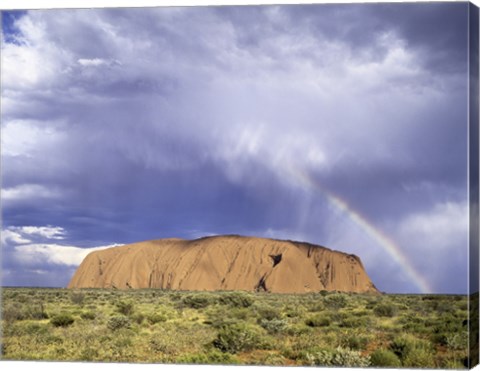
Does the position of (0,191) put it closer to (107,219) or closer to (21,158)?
(21,158)

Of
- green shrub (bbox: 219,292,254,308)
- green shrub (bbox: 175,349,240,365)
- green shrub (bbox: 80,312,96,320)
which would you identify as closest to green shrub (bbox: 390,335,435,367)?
green shrub (bbox: 175,349,240,365)

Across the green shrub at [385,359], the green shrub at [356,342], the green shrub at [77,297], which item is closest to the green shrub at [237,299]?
the green shrub at [356,342]

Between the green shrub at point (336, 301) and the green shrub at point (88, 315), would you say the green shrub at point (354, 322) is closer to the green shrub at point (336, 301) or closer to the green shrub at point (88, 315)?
the green shrub at point (336, 301)

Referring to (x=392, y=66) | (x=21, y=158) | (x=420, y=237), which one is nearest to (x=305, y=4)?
(x=392, y=66)

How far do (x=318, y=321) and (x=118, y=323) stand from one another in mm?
3540

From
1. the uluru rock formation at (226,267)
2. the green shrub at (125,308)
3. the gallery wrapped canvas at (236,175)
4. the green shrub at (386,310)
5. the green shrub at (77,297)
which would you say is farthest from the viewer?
the green shrub at (77,297)

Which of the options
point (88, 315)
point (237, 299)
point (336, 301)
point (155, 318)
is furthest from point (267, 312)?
point (88, 315)

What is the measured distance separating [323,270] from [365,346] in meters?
2.25

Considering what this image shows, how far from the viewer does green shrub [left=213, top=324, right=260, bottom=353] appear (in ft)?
59.6

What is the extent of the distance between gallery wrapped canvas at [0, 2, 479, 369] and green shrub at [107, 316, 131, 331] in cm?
4

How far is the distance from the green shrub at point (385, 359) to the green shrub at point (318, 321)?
1264 millimetres

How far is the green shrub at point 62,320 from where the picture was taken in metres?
19.2

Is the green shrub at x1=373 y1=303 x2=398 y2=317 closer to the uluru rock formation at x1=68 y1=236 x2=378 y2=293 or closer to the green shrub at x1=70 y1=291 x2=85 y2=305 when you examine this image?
the uluru rock formation at x1=68 y1=236 x2=378 y2=293

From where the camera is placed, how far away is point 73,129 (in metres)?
19.3
